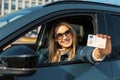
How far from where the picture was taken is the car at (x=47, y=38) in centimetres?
298

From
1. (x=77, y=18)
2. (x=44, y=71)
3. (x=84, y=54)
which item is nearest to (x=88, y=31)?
(x=77, y=18)

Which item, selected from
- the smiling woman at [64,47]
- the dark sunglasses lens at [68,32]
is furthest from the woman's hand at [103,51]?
the dark sunglasses lens at [68,32]

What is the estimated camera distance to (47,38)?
4.24 metres

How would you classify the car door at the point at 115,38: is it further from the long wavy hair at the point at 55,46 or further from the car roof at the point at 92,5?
the long wavy hair at the point at 55,46

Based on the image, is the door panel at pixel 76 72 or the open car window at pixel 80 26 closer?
the door panel at pixel 76 72

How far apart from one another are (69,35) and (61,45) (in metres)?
0.13

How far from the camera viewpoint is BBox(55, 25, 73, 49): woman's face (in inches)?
154

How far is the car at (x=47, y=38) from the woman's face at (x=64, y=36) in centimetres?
9

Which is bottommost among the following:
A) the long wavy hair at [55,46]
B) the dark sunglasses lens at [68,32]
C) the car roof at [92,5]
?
the long wavy hair at [55,46]

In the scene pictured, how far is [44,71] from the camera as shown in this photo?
3.37 m

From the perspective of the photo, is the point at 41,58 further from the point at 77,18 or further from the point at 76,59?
the point at 77,18

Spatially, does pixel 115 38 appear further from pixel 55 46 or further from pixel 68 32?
pixel 55 46

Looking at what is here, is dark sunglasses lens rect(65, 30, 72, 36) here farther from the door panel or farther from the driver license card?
the driver license card

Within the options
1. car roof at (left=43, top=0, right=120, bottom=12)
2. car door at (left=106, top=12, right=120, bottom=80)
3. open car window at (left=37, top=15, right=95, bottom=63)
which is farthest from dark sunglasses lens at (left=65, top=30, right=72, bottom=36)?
car door at (left=106, top=12, right=120, bottom=80)
